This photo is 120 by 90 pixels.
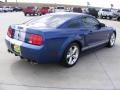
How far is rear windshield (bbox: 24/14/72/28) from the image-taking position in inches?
226

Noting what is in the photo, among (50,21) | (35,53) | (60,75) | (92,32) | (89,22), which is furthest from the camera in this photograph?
(89,22)

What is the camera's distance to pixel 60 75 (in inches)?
208

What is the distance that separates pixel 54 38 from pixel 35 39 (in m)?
0.45

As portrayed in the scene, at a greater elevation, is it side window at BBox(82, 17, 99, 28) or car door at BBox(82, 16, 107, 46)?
side window at BBox(82, 17, 99, 28)

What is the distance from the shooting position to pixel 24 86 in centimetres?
457

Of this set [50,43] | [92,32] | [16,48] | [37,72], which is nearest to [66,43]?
[50,43]

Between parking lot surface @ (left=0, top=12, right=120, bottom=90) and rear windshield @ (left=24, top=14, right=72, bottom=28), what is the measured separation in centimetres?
110

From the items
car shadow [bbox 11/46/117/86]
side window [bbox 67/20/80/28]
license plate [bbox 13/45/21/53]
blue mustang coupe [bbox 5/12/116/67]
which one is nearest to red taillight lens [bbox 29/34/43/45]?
blue mustang coupe [bbox 5/12/116/67]

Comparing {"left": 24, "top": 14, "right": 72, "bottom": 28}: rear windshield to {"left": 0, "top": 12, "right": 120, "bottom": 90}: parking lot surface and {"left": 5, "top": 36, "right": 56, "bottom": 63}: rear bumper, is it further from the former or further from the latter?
{"left": 0, "top": 12, "right": 120, "bottom": 90}: parking lot surface

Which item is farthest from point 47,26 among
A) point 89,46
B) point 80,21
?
point 89,46

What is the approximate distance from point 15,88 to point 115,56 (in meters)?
3.95

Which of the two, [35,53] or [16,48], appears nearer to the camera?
[35,53]

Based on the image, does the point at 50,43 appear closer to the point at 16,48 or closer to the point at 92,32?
the point at 16,48

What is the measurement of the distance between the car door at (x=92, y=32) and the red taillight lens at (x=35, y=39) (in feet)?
5.81
